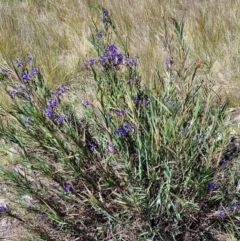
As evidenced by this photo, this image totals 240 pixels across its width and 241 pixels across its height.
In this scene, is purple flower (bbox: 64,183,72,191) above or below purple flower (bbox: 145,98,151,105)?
below

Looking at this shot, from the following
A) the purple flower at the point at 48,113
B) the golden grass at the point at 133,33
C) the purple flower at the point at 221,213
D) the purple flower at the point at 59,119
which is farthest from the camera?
the golden grass at the point at 133,33

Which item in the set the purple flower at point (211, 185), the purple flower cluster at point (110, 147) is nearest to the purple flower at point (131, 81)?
the purple flower cluster at point (110, 147)

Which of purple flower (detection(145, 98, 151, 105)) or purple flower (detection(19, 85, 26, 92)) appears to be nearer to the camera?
purple flower (detection(19, 85, 26, 92))

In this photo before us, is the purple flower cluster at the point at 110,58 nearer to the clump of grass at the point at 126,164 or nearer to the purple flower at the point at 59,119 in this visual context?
the clump of grass at the point at 126,164

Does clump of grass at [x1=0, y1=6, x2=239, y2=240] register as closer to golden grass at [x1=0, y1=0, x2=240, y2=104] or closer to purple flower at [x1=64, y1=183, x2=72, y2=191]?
purple flower at [x1=64, y1=183, x2=72, y2=191]

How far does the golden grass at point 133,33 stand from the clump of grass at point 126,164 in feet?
3.92

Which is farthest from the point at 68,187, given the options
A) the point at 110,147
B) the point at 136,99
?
the point at 136,99

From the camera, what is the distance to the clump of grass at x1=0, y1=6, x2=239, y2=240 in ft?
7.64

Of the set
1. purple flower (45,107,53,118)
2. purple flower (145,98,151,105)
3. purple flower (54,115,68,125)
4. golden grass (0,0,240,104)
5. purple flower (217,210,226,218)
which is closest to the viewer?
purple flower (45,107,53,118)

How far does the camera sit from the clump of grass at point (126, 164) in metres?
2.33

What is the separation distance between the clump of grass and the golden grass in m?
1.20

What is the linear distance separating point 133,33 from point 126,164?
238 centimetres

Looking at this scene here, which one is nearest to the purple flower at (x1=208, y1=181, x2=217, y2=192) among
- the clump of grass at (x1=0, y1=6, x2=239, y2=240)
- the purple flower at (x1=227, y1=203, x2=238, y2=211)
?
the clump of grass at (x1=0, y1=6, x2=239, y2=240)

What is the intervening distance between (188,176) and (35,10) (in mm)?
3508
